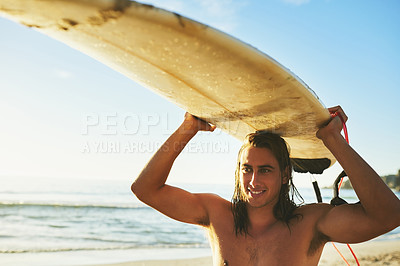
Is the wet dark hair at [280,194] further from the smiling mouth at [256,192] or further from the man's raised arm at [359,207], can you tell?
the man's raised arm at [359,207]

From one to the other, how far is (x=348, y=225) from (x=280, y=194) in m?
0.66

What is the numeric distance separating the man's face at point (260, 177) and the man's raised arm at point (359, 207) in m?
0.40

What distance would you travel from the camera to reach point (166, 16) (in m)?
1.15

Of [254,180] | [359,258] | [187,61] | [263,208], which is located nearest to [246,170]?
[254,180]

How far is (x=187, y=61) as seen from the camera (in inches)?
→ 57.6

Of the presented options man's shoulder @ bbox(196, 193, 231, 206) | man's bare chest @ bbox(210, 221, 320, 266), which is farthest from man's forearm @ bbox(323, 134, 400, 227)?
man's shoulder @ bbox(196, 193, 231, 206)

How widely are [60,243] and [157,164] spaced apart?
7.17 m

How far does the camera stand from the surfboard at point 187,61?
1136mm

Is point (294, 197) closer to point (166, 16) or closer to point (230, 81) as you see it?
point (230, 81)

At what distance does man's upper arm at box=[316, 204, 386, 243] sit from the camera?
1677 mm

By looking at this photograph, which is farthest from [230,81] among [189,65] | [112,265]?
[112,265]

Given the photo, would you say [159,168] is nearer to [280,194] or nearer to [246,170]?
[246,170]

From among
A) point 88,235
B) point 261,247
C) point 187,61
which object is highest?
point 187,61

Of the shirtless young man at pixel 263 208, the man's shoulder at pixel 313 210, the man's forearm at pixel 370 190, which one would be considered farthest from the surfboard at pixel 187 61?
the man's shoulder at pixel 313 210
